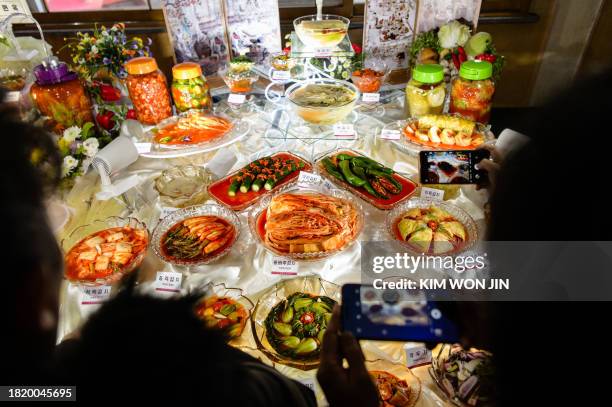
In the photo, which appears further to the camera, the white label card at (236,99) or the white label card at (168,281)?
the white label card at (236,99)

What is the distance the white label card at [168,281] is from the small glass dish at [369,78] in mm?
1542

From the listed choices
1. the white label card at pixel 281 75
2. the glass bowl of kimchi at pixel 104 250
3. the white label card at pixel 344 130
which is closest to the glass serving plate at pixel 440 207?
the white label card at pixel 344 130

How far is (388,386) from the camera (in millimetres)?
1051

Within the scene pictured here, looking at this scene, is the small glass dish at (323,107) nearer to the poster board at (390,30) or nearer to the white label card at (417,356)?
the poster board at (390,30)

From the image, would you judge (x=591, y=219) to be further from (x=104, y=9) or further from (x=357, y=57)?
(x=104, y=9)

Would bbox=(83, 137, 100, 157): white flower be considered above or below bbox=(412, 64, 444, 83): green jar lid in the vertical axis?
below

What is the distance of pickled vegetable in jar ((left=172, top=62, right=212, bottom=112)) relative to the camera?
81.9 inches

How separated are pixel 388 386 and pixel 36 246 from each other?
2.94 ft

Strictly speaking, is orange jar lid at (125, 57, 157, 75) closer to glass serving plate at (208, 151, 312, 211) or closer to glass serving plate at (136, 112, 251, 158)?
glass serving plate at (136, 112, 251, 158)

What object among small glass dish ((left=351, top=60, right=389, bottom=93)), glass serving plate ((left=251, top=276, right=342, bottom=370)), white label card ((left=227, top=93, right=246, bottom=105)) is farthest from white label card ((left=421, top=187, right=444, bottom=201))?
white label card ((left=227, top=93, right=246, bottom=105))

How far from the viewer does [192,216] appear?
155 cm

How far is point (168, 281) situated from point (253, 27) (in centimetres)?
178

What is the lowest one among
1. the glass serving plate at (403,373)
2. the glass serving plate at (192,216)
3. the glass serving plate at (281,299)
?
the glass serving plate at (403,373)

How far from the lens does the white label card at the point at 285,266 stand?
52.4 inches
